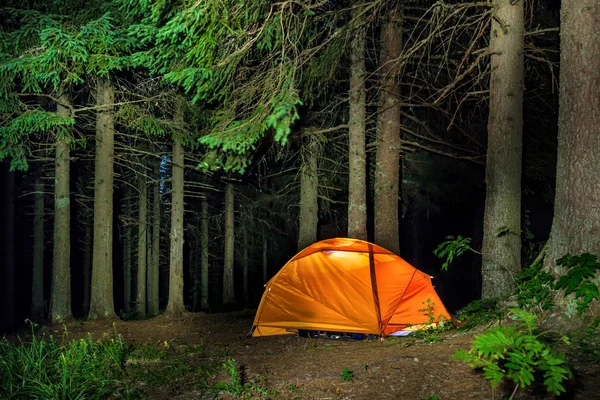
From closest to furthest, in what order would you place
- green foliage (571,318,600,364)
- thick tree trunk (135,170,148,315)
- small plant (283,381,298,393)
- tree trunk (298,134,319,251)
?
green foliage (571,318,600,364) → small plant (283,381,298,393) → tree trunk (298,134,319,251) → thick tree trunk (135,170,148,315)

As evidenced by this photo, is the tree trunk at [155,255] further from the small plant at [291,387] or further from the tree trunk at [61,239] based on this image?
the small plant at [291,387]

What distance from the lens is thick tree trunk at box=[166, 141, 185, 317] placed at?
43.1 feet

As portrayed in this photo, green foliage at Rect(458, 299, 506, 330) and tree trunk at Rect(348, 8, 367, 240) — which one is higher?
tree trunk at Rect(348, 8, 367, 240)

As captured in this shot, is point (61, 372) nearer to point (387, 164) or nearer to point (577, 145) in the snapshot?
point (577, 145)

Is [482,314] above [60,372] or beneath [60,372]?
above

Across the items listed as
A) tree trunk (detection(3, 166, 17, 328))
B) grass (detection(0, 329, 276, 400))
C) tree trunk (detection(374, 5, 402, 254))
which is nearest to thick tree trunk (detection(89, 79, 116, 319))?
grass (detection(0, 329, 276, 400))

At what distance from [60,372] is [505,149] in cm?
631

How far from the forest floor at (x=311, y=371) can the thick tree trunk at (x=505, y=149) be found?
138cm

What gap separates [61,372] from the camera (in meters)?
5.59

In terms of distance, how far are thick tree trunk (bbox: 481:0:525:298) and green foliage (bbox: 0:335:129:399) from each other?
510 cm

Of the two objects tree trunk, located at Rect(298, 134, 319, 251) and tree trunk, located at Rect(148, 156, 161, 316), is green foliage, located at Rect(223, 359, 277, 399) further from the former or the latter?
tree trunk, located at Rect(148, 156, 161, 316)

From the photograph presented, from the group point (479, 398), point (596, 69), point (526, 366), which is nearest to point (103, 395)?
point (479, 398)

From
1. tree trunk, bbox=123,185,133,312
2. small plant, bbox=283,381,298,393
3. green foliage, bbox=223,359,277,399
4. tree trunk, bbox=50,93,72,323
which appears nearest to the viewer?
green foliage, bbox=223,359,277,399

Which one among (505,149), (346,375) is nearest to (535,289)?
(346,375)
